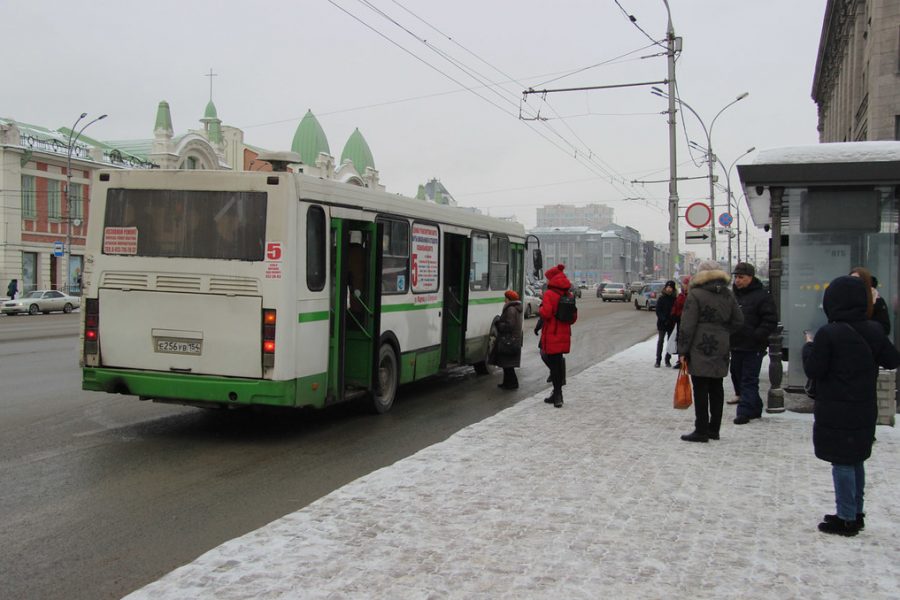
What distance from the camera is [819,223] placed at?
395 inches

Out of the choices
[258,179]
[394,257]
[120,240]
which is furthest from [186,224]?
[394,257]

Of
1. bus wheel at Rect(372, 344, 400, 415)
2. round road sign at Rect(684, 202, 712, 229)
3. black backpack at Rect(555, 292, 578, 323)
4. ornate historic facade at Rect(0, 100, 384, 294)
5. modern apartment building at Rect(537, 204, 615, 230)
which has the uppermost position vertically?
modern apartment building at Rect(537, 204, 615, 230)

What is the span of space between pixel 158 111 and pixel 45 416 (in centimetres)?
5082

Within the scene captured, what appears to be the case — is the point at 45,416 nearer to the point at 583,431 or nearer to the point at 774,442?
the point at 583,431

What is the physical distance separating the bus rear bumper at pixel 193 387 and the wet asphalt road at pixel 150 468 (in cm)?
49

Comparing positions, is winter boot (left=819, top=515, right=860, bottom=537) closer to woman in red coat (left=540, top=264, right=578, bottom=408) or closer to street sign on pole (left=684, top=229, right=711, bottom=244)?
woman in red coat (left=540, top=264, right=578, bottom=408)

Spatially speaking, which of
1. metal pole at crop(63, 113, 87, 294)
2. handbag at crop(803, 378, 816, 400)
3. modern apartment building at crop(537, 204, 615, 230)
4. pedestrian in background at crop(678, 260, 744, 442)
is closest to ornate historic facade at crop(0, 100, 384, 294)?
metal pole at crop(63, 113, 87, 294)

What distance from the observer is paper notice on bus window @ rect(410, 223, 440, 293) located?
11.0m

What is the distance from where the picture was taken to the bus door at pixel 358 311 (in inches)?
364

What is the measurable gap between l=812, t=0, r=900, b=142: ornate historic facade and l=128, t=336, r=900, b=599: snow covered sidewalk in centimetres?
2711

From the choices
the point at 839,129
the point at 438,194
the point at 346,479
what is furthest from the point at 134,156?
the point at 346,479

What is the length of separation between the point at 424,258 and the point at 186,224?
3.71 metres

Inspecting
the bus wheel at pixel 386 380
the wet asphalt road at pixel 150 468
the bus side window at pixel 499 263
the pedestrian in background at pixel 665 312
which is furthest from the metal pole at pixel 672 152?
the bus wheel at pixel 386 380

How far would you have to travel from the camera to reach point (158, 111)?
184 ft
